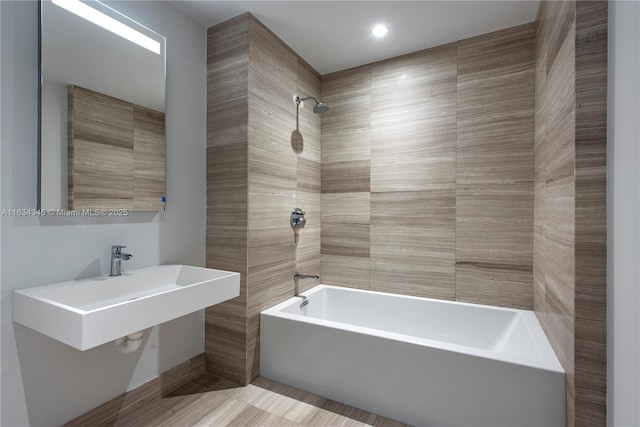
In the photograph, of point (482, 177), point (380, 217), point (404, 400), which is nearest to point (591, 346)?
point (404, 400)

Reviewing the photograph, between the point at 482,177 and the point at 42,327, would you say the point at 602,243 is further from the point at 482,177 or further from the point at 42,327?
the point at 42,327

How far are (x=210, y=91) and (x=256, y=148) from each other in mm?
569

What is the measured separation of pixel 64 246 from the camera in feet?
4.79

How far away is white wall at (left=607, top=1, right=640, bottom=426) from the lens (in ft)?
3.33

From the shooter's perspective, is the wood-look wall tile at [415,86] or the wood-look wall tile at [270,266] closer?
the wood-look wall tile at [270,266]

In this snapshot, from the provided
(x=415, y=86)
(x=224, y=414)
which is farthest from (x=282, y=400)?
(x=415, y=86)

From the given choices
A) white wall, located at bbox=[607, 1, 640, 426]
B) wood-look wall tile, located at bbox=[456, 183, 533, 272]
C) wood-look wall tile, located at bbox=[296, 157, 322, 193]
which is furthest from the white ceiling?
wood-look wall tile, located at bbox=[456, 183, 533, 272]

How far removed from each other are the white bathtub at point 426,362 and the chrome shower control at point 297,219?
0.61 m

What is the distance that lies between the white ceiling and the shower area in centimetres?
9

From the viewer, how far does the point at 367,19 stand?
2059 mm

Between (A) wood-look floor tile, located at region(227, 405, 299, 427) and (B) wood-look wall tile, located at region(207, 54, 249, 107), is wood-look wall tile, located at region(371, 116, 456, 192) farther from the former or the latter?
(A) wood-look floor tile, located at region(227, 405, 299, 427)

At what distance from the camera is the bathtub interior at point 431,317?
75.8 inches

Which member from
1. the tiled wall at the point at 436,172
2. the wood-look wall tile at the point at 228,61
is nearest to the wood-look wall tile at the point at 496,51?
the tiled wall at the point at 436,172

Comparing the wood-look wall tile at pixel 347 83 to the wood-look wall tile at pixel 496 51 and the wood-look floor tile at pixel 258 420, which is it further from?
the wood-look floor tile at pixel 258 420
